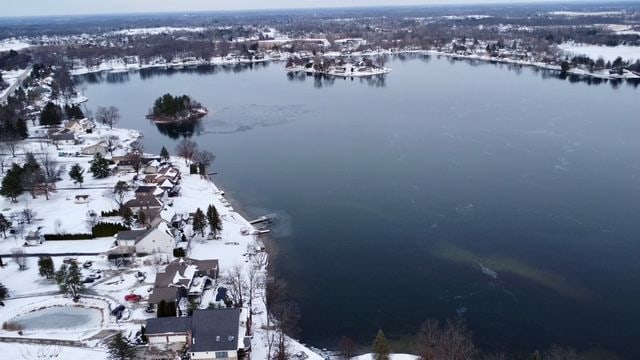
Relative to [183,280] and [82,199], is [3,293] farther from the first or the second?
[82,199]

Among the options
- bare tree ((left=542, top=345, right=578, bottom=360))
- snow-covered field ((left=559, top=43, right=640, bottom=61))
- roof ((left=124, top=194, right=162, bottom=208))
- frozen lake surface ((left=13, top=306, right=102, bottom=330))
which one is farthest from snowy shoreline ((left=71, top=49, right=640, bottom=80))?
frozen lake surface ((left=13, top=306, right=102, bottom=330))

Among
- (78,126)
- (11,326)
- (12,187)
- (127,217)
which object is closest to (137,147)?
(78,126)

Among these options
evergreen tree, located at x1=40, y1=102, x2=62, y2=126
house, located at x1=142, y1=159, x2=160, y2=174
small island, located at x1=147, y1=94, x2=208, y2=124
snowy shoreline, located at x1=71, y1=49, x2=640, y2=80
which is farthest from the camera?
snowy shoreline, located at x1=71, y1=49, x2=640, y2=80

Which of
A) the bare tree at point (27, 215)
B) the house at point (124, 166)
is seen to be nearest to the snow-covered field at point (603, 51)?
the house at point (124, 166)

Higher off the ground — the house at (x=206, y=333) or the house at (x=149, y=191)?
the house at (x=149, y=191)

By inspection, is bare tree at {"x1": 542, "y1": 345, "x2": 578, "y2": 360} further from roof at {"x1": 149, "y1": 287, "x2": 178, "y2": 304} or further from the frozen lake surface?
the frozen lake surface

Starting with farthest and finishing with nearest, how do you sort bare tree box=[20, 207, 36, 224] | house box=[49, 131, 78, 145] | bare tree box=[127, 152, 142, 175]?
house box=[49, 131, 78, 145] → bare tree box=[127, 152, 142, 175] → bare tree box=[20, 207, 36, 224]

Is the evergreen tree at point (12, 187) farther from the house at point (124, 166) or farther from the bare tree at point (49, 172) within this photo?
the house at point (124, 166)
